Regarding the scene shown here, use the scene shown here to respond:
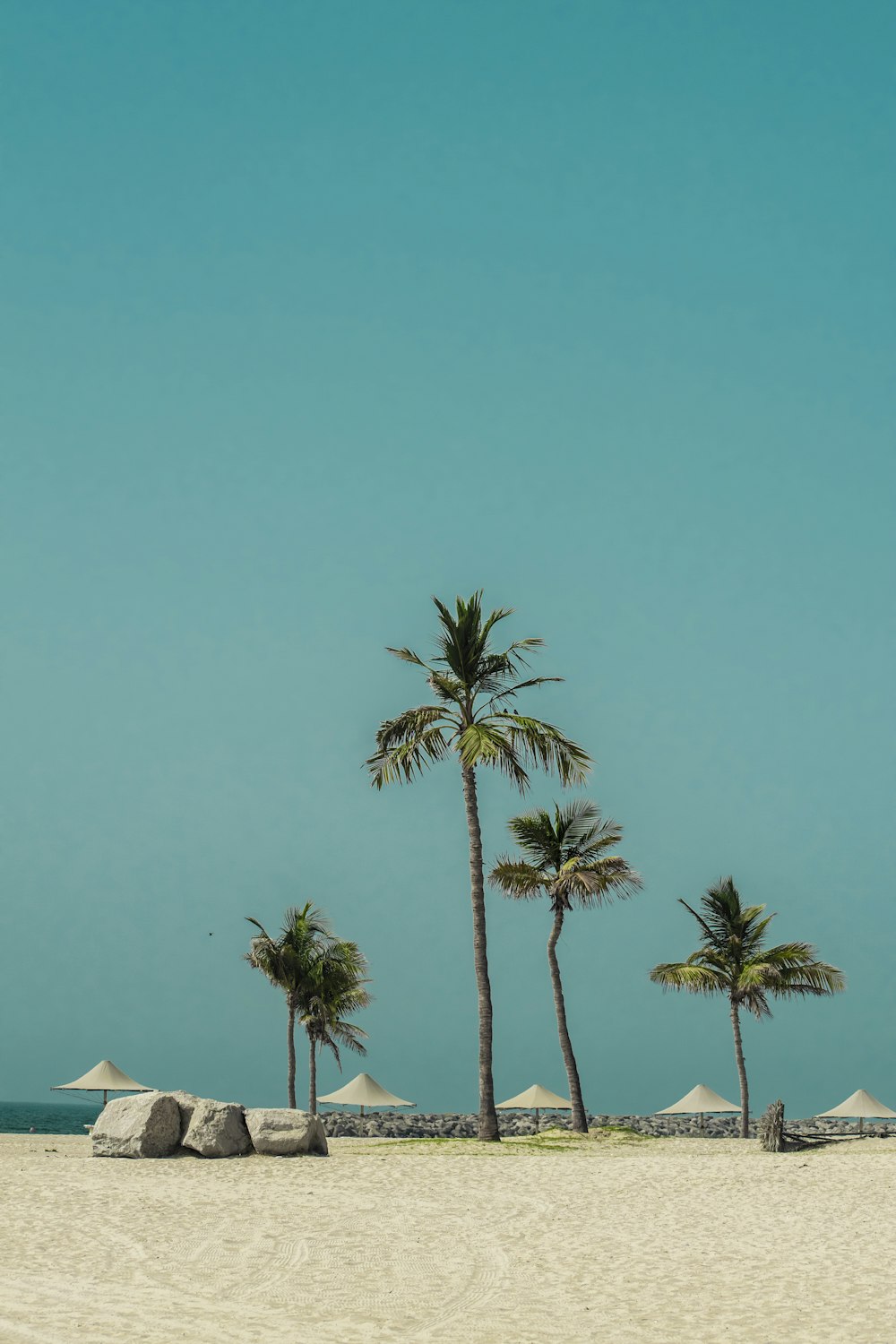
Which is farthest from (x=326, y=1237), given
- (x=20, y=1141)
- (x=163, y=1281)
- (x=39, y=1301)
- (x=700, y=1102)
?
(x=700, y=1102)

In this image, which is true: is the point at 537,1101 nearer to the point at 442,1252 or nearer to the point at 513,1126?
the point at 513,1126

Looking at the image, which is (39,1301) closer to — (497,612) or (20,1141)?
(497,612)

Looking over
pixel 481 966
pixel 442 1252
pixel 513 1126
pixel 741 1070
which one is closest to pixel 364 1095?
pixel 513 1126

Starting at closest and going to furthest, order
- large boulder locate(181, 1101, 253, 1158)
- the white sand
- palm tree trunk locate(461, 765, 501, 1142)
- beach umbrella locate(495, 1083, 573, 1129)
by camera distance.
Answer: the white sand, large boulder locate(181, 1101, 253, 1158), palm tree trunk locate(461, 765, 501, 1142), beach umbrella locate(495, 1083, 573, 1129)

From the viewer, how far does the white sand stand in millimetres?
8641

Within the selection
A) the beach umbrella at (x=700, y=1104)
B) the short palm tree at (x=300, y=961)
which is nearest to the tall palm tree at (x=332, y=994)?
the short palm tree at (x=300, y=961)

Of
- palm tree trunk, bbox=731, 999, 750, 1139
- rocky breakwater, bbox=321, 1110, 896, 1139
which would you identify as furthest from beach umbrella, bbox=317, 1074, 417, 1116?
palm tree trunk, bbox=731, 999, 750, 1139

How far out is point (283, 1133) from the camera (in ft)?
64.7

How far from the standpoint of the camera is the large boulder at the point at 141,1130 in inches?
762

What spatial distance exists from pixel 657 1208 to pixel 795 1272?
13.0ft

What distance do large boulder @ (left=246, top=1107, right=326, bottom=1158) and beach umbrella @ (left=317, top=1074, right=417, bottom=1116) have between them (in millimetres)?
29239

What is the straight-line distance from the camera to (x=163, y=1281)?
9.96 metres

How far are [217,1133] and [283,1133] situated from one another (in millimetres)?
1084

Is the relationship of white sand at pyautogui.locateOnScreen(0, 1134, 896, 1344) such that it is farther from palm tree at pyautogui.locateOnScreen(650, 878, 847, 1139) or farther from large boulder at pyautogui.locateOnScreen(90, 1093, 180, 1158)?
palm tree at pyautogui.locateOnScreen(650, 878, 847, 1139)
